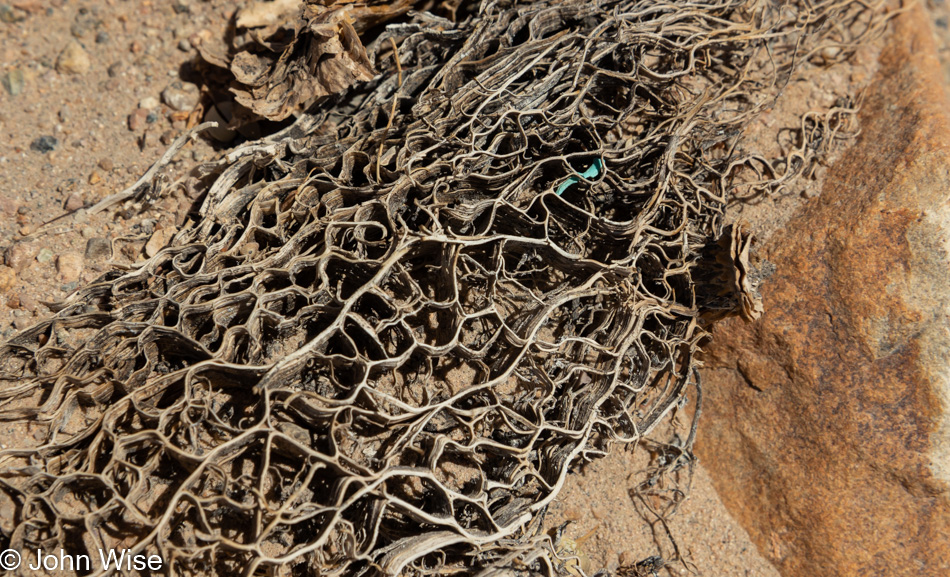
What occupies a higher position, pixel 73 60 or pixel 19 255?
pixel 73 60

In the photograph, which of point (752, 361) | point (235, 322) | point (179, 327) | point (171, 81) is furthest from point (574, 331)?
point (171, 81)

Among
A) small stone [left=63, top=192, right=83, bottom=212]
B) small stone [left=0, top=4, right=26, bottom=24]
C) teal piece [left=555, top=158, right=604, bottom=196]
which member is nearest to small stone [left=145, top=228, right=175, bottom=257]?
small stone [left=63, top=192, right=83, bottom=212]

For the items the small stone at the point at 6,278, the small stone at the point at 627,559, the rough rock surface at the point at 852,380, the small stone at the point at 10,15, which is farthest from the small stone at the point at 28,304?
the rough rock surface at the point at 852,380

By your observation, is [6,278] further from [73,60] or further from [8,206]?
[73,60]

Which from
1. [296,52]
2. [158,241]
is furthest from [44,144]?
[296,52]

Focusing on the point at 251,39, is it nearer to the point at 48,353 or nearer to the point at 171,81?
the point at 171,81

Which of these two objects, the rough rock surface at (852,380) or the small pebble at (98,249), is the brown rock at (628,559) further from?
the small pebble at (98,249)
